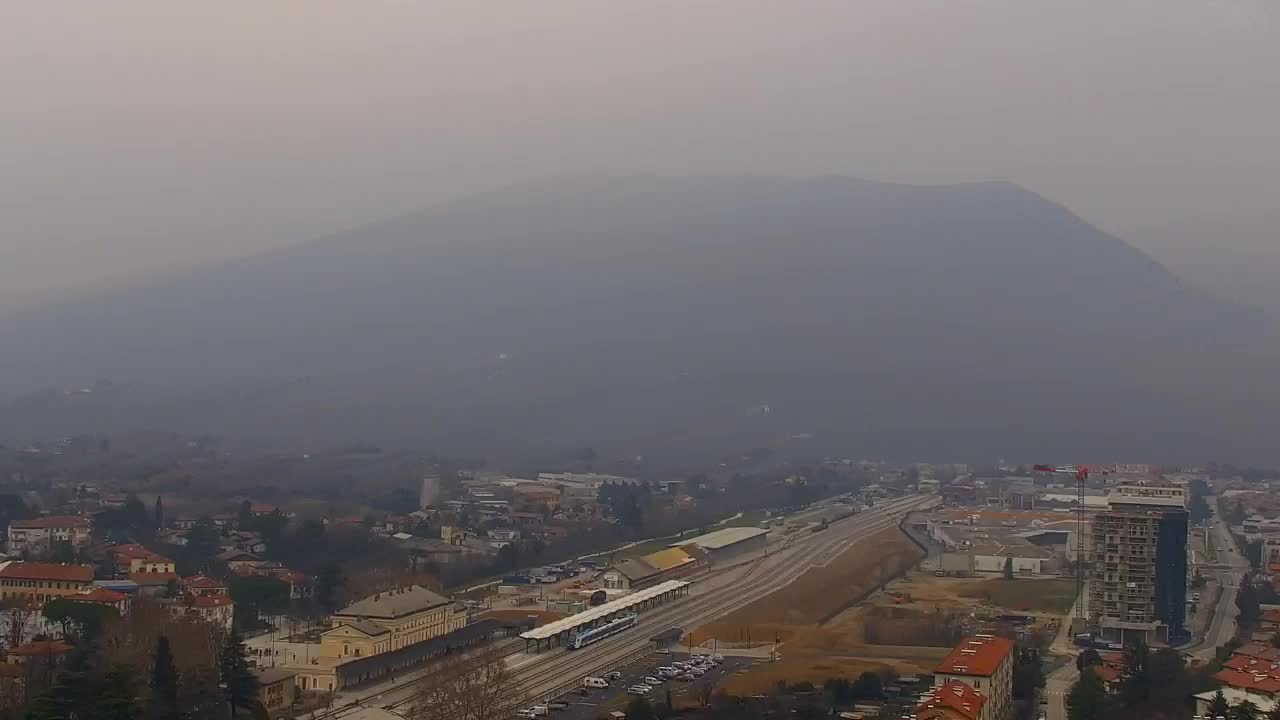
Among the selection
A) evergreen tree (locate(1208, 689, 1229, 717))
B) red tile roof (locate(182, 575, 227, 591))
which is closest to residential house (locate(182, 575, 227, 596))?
red tile roof (locate(182, 575, 227, 591))

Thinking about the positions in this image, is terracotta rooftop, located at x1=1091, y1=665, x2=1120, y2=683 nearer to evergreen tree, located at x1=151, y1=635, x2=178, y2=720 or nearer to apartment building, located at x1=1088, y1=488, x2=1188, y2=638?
apartment building, located at x1=1088, y1=488, x2=1188, y2=638

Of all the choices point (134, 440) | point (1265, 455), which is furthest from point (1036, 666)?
point (1265, 455)

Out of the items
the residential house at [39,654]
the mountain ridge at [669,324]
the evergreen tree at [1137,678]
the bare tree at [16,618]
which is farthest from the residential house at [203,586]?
the mountain ridge at [669,324]

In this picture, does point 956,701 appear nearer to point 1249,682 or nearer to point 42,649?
point 1249,682

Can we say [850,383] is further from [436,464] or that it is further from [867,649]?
[867,649]

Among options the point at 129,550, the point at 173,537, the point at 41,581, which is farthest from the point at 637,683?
the point at 173,537

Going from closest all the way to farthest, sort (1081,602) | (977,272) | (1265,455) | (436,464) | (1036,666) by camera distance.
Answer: (1036,666) → (1081,602) → (436,464) → (1265,455) → (977,272)

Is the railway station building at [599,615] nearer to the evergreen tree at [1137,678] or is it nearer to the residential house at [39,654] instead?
the residential house at [39,654]
